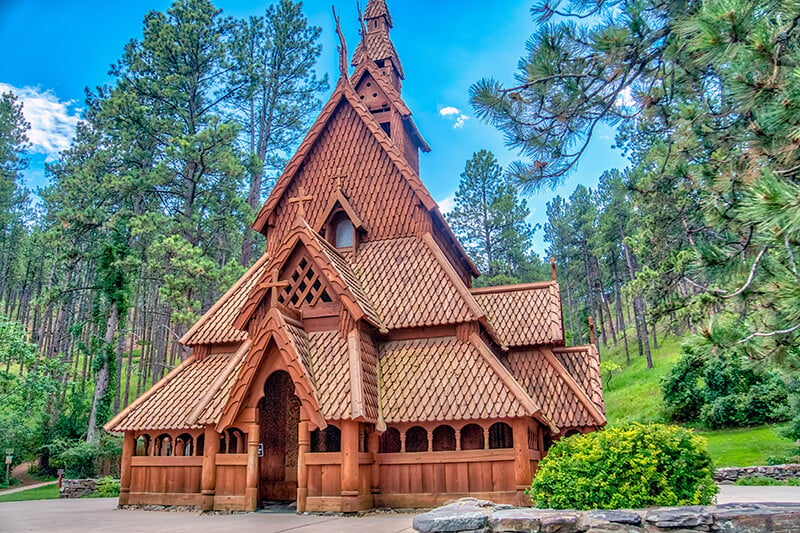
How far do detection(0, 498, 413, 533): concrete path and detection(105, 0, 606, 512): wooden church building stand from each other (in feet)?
3.26

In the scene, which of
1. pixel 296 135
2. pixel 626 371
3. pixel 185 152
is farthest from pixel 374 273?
pixel 626 371

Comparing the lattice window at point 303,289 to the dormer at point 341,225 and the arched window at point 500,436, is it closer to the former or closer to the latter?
the dormer at point 341,225

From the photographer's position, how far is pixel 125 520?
419 inches

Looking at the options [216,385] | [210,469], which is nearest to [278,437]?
[210,469]

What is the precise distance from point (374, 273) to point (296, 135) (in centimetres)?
2452

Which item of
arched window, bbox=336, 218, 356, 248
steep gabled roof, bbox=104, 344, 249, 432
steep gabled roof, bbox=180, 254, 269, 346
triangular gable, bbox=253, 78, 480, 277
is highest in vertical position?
triangular gable, bbox=253, 78, 480, 277

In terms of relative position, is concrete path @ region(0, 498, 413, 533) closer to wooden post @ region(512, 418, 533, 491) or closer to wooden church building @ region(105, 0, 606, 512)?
wooden church building @ region(105, 0, 606, 512)

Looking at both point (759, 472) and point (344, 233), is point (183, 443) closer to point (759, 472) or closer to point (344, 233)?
point (344, 233)

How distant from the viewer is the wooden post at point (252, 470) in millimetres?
11984

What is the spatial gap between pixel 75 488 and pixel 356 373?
15.7 m

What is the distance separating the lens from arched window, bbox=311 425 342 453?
43.6 ft

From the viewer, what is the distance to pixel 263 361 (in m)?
12.2

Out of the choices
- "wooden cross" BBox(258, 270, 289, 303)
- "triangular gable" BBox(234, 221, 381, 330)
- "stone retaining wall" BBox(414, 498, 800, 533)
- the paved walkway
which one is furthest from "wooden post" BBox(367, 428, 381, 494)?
"stone retaining wall" BBox(414, 498, 800, 533)

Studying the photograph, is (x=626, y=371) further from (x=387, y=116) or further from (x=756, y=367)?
→ (x=756, y=367)
